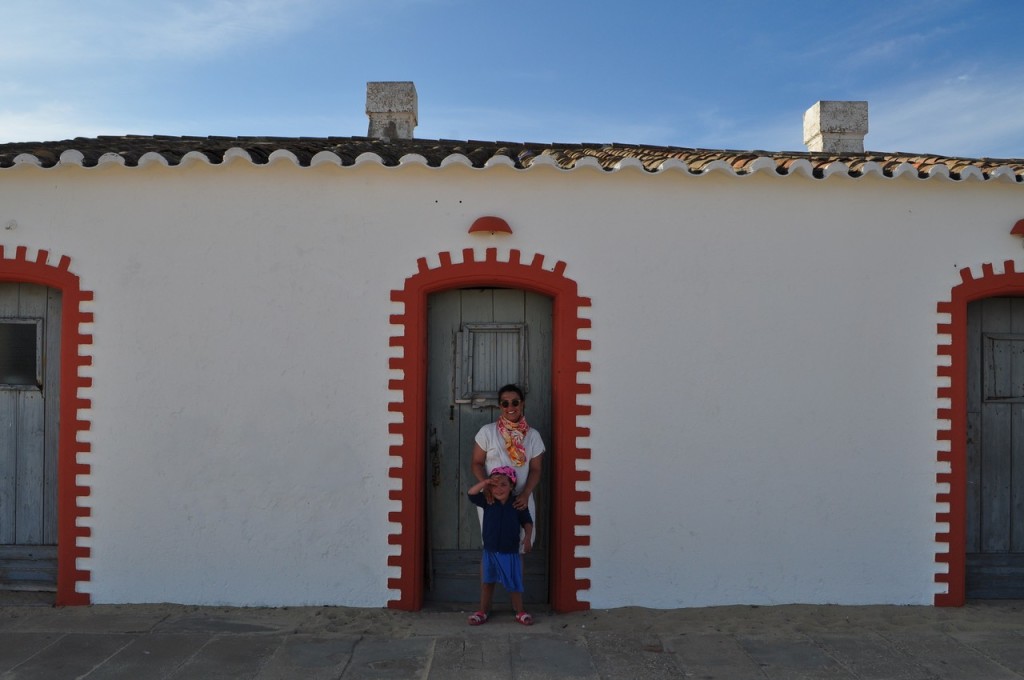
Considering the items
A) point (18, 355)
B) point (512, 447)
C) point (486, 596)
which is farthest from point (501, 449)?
point (18, 355)

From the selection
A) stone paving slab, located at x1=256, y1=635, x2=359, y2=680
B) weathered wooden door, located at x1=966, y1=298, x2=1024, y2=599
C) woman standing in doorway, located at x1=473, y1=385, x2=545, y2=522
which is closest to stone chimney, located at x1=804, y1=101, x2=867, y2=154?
weathered wooden door, located at x1=966, y1=298, x2=1024, y2=599

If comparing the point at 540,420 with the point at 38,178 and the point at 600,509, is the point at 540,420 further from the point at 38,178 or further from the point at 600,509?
the point at 38,178

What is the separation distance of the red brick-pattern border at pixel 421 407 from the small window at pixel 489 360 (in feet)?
1.22

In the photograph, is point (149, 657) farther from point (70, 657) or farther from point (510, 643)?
point (510, 643)

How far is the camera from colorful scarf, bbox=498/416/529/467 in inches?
214

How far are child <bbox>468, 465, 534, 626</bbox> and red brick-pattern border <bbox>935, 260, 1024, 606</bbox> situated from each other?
2.91 meters

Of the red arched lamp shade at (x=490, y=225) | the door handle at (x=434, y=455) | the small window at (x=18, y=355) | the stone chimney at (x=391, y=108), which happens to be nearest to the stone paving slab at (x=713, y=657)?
the door handle at (x=434, y=455)

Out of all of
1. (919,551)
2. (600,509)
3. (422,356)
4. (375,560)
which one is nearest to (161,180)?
(422,356)

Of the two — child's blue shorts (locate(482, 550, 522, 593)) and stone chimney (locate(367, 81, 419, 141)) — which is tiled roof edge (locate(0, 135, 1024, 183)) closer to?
→ stone chimney (locate(367, 81, 419, 141))

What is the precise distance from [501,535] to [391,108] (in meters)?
4.57

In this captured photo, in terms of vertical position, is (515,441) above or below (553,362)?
below

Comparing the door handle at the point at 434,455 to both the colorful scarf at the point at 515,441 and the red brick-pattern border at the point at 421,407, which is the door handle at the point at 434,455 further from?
the colorful scarf at the point at 515,441

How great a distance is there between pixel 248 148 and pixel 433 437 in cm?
236

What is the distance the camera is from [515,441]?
5.45 meters
